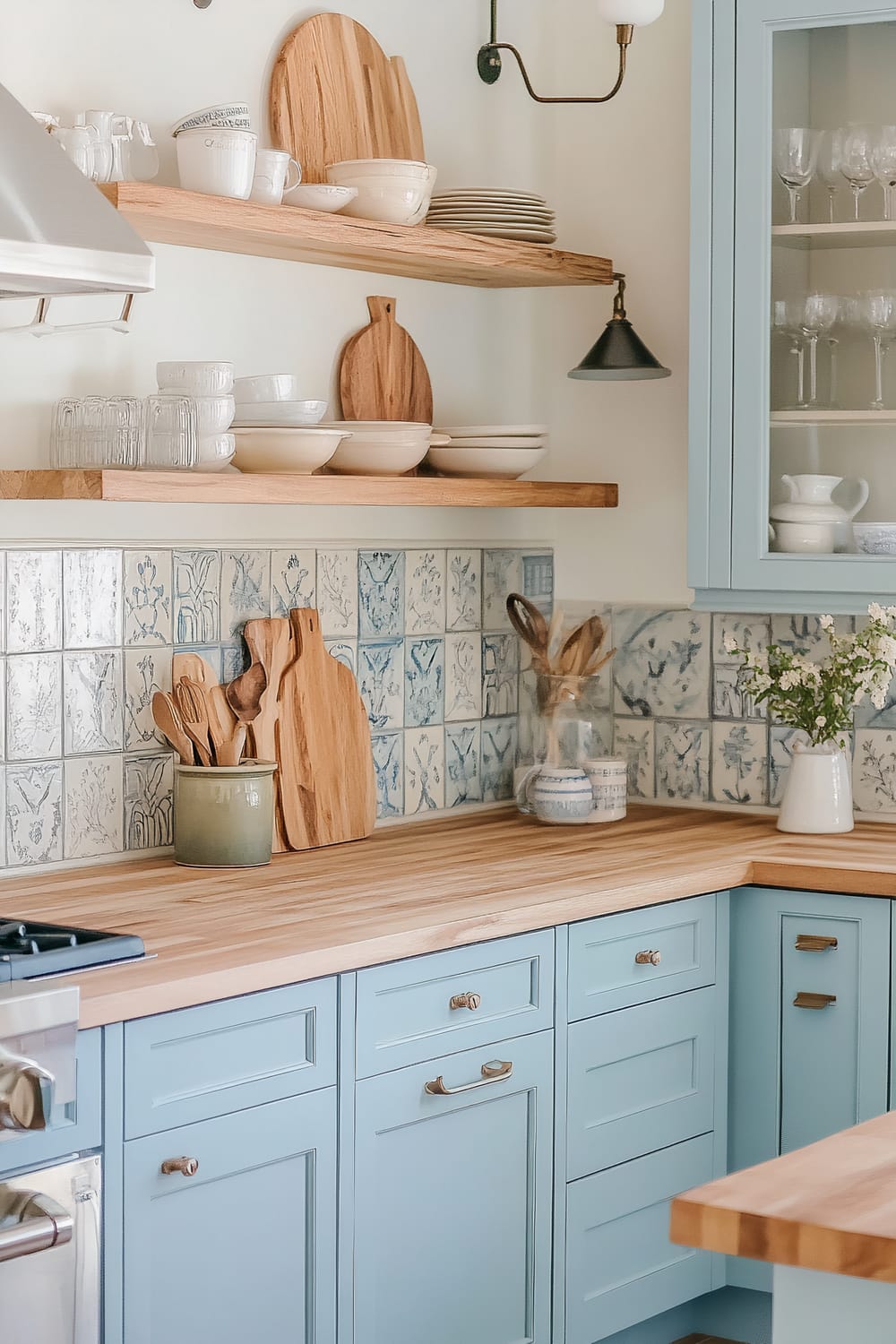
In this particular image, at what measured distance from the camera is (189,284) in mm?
3078

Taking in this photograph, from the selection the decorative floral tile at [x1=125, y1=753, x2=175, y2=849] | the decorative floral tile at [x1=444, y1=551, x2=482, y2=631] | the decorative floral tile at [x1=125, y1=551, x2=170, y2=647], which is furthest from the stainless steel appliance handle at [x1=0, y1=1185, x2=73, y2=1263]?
the decorative floral tile at [x1=444, y1=551, x2=482, y2=631]

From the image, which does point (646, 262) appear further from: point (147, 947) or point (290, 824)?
point (147, 947)

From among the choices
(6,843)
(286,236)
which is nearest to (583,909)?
(6,843)

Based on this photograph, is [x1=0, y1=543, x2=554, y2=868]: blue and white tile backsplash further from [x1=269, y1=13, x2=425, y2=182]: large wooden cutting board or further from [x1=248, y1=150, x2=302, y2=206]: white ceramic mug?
[x1=269, y1=13, x2=425, y2=182]: large wooden cutting board

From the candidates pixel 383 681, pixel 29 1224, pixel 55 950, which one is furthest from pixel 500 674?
pixel 29 1224

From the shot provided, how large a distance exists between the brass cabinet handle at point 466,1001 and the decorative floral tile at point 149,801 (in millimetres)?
687

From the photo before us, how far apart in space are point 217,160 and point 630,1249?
1.85 meters

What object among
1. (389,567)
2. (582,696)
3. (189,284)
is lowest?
(582,696)

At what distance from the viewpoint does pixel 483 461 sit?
11.3 feet

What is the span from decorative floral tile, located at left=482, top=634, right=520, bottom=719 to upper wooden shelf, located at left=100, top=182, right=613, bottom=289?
0.73 metres

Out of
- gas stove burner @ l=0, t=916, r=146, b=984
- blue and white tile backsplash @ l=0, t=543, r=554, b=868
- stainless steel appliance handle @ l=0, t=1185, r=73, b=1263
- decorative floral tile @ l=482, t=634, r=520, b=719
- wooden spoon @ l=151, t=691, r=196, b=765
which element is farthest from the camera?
decorative floral tile @ l=482, t=634, r=520, b=719

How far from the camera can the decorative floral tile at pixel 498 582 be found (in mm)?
3783

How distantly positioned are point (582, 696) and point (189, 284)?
3.56ft

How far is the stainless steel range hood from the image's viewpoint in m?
2.25
